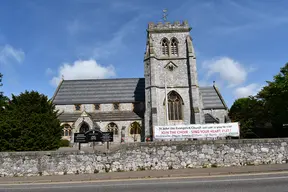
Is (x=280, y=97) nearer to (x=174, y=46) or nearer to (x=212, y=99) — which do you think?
(x=212, y=99)

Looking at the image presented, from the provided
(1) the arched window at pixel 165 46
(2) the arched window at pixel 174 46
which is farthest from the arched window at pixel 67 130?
(2) the arched window at pixel 174 46

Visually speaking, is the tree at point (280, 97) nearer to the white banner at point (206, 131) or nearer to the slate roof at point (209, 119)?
the slate roof at point (209, 119)

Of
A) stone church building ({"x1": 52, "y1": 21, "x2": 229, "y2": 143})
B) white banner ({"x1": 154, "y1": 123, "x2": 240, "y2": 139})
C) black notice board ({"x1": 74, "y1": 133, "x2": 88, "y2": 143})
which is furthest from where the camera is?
stone church building ({"x1": 52, "y1": 21, "x2": 229, "y2": 143})

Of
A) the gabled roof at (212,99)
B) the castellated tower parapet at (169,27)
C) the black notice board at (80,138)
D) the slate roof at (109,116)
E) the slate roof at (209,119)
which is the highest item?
the castellated tower parapet at (169,27)

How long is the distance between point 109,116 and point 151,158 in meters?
18.6

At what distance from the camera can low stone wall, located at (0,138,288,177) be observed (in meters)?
12.2

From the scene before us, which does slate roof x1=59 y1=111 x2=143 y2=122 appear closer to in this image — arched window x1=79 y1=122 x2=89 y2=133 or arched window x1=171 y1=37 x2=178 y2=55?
arched window x1=79 y1=122 x2=89 y2=133

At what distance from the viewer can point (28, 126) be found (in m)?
14.3

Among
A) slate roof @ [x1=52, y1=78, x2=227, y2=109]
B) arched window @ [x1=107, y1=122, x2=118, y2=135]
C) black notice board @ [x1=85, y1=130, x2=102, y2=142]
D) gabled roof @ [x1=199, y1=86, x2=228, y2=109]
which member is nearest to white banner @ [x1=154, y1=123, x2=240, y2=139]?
black notice board @ [x1=85, y1=130, x2=102, y2=142]

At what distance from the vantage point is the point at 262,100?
41.0 metres

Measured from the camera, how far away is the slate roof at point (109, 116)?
29.1m

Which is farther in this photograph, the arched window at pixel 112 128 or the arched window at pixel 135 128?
the arched window at pixel 112 128

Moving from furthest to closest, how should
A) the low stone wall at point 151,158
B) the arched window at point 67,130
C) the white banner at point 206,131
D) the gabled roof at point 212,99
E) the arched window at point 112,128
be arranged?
the gabled roof at point 212,99, the arched window at point 112,128, the arched window at point 67,130, the white banner at point 206,131, the low stone wall at point 151,158

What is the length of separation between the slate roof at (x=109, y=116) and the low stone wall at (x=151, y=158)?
54.1 feet
